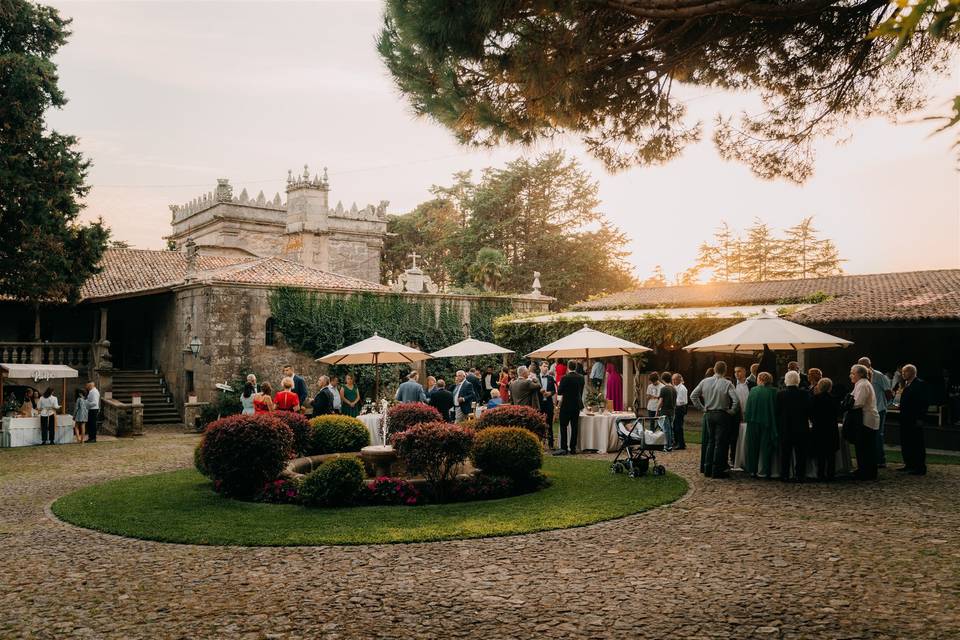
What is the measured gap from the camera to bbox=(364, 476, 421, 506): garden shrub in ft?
30.0

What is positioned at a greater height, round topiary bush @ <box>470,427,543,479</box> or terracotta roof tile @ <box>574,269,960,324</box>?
terracotta roof tile @ <box>574,269,960,324</box>

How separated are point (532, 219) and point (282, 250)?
15824 millimetres

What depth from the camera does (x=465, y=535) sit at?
7.47m

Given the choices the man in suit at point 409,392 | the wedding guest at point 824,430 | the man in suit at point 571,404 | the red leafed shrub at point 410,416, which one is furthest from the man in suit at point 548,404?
the wedding guest at point 824,430

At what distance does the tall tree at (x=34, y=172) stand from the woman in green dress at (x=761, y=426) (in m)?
19.6

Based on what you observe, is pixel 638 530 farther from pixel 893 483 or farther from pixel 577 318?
pixel 577 318

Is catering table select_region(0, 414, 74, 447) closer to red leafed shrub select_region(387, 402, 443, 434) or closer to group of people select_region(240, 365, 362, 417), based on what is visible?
group of people select_region(240, 365, 362, 417)

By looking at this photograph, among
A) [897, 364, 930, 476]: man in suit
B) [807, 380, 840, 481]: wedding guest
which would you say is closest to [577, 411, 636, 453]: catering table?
[807, 380, 840, 481]: wedding guest

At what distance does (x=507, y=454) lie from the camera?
9.83 metres

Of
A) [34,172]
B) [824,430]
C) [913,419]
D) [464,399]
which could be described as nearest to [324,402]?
[464,399]

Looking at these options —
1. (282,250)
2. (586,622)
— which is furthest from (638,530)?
(282,250)

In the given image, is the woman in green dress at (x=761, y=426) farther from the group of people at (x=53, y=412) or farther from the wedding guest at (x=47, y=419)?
the wedding guest at (x=47, y=419)

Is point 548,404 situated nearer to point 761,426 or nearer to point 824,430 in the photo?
point 761,426

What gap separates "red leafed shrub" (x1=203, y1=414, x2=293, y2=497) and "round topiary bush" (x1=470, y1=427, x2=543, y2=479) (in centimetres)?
271
